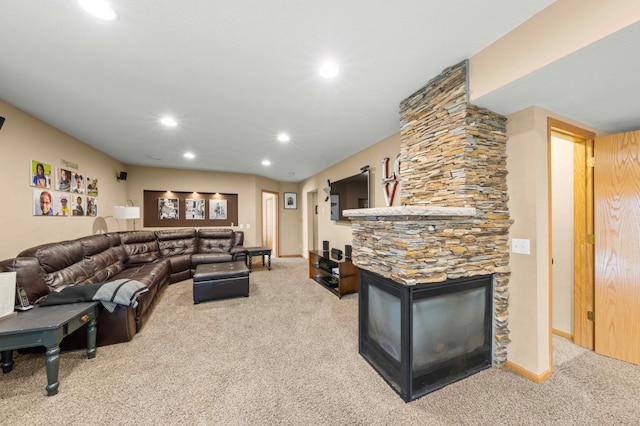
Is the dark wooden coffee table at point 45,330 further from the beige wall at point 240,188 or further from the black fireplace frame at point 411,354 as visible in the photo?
the beige wall at point 240,188

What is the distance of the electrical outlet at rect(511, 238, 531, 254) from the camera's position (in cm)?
180

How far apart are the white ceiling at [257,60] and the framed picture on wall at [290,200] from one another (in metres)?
4.45

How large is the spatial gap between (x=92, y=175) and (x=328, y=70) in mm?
4519

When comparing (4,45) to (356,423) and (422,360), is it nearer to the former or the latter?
(356,423)

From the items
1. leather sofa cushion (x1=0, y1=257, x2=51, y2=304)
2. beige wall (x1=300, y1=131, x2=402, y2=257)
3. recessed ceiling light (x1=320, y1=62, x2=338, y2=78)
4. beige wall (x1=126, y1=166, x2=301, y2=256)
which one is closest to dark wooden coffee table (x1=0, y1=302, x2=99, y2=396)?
leather sofa cushion (x1=0, y1=257, x2=51, y2=304)

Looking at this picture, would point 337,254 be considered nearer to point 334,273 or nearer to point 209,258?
point 334,273

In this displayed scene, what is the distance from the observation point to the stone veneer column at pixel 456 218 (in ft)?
5.35

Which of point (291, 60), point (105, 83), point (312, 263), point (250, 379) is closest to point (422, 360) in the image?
point (250, 379)

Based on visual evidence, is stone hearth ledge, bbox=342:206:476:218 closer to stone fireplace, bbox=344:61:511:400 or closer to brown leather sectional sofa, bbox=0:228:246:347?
stone fireplace, bbox=344:61:511:400

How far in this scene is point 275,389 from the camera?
1.70 m

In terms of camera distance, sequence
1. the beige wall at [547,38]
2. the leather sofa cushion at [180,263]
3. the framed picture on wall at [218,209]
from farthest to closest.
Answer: the framed picture on wall at [218,209] → the leather sofa cushion at [180,263] → the beige wall at [547,38]

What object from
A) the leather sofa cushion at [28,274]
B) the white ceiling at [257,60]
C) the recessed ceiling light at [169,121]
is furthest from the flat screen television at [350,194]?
the leather sofa cushion at [28,274]

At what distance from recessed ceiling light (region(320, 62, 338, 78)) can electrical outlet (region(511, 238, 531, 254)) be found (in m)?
2.03

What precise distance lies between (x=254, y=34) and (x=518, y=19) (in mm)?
1657
